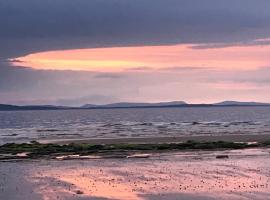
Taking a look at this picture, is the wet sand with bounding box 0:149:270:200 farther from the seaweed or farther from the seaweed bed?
the seaweed

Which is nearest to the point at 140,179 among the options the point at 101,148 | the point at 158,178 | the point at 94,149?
the point at 158,178

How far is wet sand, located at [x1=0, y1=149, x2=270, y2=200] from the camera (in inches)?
1040

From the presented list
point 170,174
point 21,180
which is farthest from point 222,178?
point 21,180

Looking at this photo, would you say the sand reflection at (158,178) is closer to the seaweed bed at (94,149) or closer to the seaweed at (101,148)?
the seaweed bed at (94,149)

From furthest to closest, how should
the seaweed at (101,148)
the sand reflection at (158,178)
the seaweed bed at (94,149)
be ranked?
the seaweed at (101,148), the seaweed bed at (94,149), the sand reflection at (158,178)

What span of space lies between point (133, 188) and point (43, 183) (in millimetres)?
5442

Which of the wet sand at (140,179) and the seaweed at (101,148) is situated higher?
the seaweed at (101,148)

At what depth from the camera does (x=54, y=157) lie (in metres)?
48.7

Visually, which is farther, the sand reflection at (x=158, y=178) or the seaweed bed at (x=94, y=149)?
the seaweed bed at (x=94, y=149)

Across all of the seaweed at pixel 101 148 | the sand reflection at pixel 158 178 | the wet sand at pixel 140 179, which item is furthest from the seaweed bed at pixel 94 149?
the sand reflection at pixel 158 178

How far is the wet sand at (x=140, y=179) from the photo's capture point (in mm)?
26406

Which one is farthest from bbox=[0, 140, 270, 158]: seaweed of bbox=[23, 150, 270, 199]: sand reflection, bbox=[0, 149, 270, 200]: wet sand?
bbox=[23, 150, 270, 199]: sand reflection

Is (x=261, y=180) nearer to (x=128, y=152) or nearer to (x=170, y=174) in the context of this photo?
(x=170, y=174)

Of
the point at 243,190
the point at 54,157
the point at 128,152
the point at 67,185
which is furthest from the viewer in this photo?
the point at 128,152
